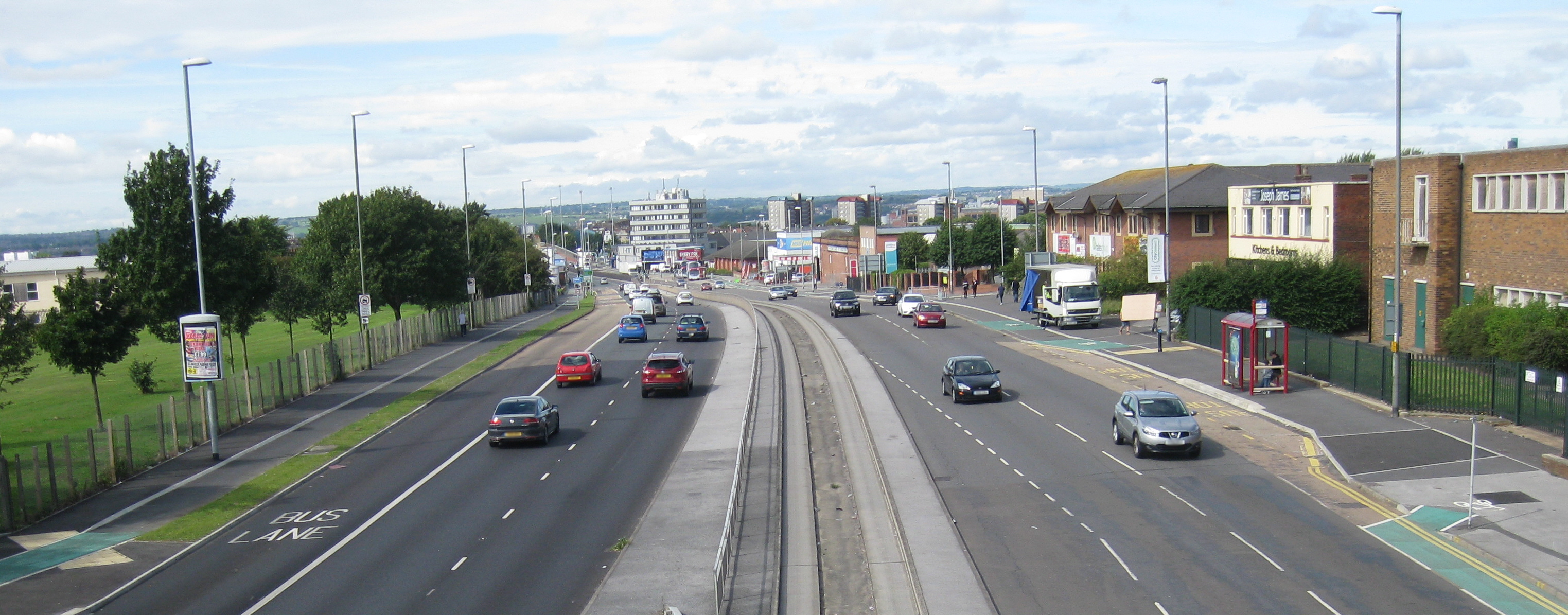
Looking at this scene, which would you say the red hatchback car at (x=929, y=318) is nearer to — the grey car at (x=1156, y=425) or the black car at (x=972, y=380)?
the black car at (x=972, y=380)

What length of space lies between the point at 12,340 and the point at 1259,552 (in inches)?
1236

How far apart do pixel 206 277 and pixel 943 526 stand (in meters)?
27.8

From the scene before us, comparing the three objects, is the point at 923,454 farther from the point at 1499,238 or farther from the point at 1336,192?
the point at 1336,192

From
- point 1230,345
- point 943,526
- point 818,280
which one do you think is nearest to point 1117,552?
point 943,526

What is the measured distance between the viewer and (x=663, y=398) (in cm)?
3647

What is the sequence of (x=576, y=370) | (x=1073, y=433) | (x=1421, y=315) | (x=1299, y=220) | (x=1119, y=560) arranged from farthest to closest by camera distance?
(x=1299, y=220) < (x=576, y=370) < (x=1421, y=315) < (x=1073, y=433) < (x=1119, y=560)

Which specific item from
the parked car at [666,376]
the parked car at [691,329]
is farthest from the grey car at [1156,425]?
the parked car at [691,329]

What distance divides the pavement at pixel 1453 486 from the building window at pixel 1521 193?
823 cm

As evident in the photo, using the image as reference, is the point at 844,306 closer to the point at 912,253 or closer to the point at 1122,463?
the point at 1122,463

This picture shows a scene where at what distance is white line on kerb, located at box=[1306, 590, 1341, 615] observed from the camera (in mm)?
14039

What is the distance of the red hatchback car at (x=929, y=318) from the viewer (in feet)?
188

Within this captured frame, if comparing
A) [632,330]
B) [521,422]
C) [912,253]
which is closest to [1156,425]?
[521,422]

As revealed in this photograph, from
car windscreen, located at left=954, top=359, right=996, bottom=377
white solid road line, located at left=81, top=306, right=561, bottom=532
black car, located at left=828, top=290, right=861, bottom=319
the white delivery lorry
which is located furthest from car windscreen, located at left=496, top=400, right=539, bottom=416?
black car, located at left=828, top=290, right=861, bottom=319

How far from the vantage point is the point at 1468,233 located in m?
36.0
